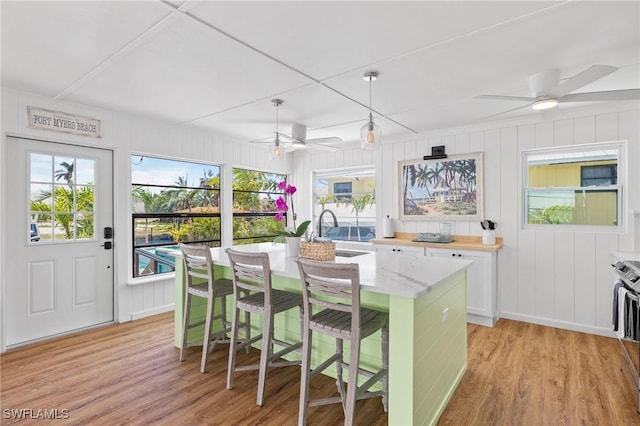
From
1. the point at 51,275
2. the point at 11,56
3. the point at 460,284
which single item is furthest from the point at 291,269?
the point at 51,275

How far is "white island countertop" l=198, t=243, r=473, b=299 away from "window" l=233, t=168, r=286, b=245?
2.27 m

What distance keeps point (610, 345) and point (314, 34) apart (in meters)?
3.88

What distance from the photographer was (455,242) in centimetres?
427

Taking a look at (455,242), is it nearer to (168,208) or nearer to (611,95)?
(611,95)

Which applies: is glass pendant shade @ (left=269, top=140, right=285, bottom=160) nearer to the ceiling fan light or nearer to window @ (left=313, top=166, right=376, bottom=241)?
window @ (left=313, top=166, right=376, bottom=241)

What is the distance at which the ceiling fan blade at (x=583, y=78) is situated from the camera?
2032 millimetres

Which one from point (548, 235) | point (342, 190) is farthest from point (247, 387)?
point (342, 190)

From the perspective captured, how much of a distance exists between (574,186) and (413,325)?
10.5 feet

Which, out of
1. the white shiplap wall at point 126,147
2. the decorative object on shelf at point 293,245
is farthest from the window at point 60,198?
the decorative object on shelf at point 293,245

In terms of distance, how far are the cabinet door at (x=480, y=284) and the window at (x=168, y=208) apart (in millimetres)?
3402

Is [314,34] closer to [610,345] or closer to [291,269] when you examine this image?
[291,269]

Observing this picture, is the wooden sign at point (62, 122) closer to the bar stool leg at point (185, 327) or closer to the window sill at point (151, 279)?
the window sill at point (151, 279)

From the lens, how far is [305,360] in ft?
6.49

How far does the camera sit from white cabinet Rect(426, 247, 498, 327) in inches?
148
